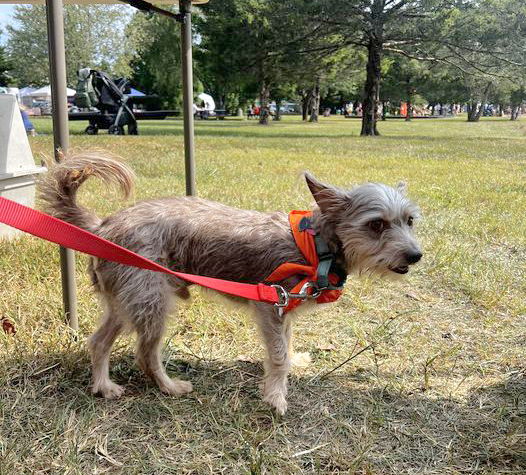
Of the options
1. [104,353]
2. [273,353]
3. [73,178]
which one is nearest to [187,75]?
[73,178]

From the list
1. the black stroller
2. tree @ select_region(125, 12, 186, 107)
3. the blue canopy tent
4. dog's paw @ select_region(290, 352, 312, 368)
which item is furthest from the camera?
tree @ select_region(125, 12, 186, 107)

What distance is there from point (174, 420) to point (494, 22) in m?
25.5

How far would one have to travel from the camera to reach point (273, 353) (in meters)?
2.93

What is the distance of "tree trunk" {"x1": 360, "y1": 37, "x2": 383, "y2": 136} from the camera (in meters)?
26.5

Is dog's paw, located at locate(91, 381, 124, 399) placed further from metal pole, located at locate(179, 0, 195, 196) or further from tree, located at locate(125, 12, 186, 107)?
tree, located at locate(125, 12, 186, 107)

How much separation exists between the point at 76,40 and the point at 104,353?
2027 inches

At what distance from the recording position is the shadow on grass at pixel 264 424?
8.09 ft

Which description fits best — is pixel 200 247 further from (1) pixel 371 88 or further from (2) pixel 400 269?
(1) pixel 371 88

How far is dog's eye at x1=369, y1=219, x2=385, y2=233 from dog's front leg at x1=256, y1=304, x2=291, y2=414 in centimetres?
71

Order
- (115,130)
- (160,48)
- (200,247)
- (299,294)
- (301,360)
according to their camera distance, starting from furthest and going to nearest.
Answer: (160,48)
(115,130)
(301,360)
(200,247)
(299,294)

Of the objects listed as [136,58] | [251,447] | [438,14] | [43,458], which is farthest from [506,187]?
[136,58]

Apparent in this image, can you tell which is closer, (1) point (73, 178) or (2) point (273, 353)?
(1) point (73, 178)

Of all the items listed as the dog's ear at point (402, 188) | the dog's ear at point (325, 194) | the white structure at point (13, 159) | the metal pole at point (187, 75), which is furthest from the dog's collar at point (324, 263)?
the white structure at point (13, 159)

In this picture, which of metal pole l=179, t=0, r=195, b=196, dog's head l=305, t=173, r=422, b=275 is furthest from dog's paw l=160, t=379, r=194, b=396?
metal pole l=179, t=0, r=195, b=196
